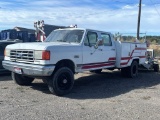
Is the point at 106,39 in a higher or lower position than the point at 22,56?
higher

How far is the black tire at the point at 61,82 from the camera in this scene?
812cm

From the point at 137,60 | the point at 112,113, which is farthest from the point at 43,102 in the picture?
the point at 137,60

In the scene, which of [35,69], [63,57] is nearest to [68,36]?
[63,57]

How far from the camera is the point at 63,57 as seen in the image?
8.28 meters

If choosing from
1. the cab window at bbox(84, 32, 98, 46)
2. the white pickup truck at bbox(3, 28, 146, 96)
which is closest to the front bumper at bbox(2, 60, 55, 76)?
the white pickup truck at bbox(3, 28, 146, 96)

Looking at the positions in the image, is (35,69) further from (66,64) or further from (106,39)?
(106,39)

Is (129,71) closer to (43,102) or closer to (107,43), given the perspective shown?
(107,43)

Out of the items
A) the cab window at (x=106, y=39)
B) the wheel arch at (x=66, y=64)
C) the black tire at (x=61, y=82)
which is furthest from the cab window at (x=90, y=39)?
→ the black tire at (x=61, y=82)

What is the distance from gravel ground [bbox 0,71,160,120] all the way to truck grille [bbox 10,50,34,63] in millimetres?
997

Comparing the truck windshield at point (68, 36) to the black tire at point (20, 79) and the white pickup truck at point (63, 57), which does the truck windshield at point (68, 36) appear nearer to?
the white pickup truck at point (63, 57)

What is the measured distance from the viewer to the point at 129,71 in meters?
12.2

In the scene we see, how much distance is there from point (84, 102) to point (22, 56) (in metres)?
2.42

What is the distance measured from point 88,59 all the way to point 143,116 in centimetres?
346

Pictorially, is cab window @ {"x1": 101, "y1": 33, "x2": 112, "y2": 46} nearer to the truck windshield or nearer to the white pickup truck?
the white pickup truck
